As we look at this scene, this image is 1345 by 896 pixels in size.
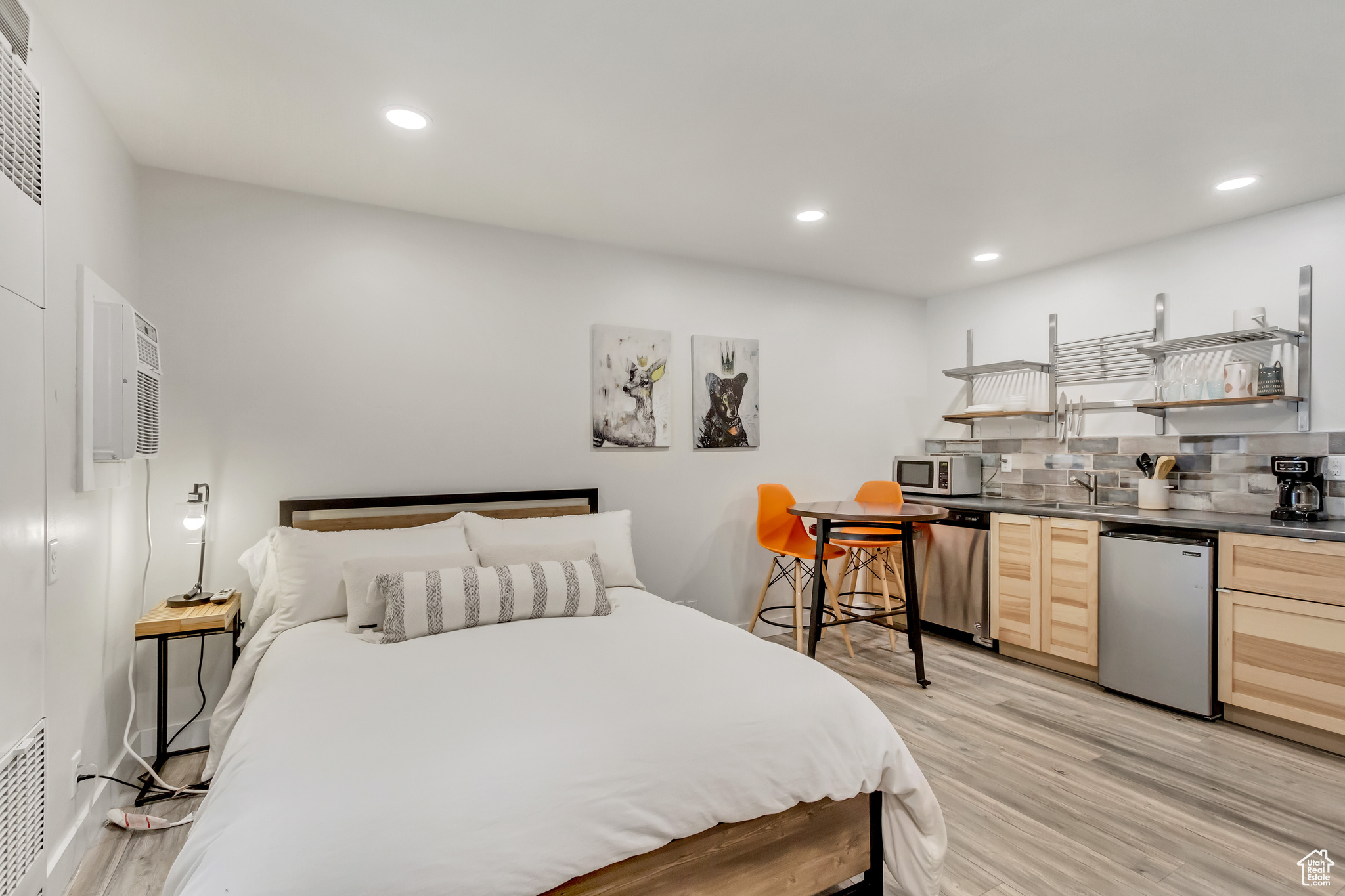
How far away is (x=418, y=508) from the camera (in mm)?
3266

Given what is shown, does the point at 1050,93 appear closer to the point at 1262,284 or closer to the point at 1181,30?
the point at 1181,30

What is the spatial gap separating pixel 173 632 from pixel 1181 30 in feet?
12.9

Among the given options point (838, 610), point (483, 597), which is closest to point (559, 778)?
point (483, 597)

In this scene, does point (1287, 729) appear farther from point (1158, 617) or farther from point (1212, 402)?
point (1212, 402)

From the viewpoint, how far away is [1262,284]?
132 inches

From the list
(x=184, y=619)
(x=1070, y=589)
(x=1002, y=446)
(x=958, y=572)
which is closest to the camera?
(x=184, y=619)

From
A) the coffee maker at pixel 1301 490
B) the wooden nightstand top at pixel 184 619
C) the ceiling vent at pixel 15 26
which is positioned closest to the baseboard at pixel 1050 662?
the coffee maker at pixel 1301 490

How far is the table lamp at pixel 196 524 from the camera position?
2.60 metres

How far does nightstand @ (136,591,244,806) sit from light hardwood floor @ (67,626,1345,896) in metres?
0.13

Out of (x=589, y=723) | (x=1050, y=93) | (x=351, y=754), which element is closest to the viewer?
(x=351, y=754)

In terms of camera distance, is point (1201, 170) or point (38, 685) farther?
point (1201, 170)

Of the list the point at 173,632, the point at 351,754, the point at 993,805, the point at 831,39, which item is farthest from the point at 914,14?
the point at 173,632

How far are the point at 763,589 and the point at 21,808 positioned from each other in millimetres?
3422

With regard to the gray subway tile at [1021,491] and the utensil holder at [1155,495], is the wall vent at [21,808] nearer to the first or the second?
the utensil holder at [1155,495]
